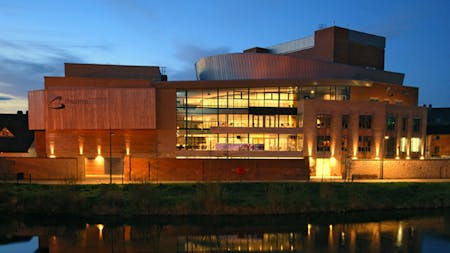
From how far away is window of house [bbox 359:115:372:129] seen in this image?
147 ft

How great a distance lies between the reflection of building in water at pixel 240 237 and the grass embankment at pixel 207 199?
225 cm

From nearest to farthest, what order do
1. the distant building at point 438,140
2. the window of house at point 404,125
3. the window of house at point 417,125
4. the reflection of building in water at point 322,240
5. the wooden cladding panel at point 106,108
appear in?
the reflection of building in water at point 322,240 < the wooden cladding panel at point 106,108 < the window of house at point 404,125 < the window of house at point 417,125 < the distant building at point 438,140

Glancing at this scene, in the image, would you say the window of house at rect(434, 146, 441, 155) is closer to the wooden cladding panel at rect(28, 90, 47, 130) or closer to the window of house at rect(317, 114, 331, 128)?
the window of house at rect(317, 114, 331, 128)

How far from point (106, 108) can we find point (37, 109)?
10.7 m

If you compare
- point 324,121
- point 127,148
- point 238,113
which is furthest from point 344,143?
point 127,148

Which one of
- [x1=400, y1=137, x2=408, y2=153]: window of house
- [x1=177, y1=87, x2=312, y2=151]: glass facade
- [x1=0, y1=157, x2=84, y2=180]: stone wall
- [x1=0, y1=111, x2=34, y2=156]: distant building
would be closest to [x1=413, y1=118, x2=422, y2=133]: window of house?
[x1=400, y1=137, x2=408, y2=153]: window of house

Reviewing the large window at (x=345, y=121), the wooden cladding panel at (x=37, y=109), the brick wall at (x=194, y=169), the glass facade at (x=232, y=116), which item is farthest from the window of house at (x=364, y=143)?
the wooden cladding panel at (x=37, y=109)

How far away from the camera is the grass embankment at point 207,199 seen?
30453 mm

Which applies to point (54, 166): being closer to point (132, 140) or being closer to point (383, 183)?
point (132, 140)

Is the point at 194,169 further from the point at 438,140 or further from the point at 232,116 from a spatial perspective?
the point at 438,140

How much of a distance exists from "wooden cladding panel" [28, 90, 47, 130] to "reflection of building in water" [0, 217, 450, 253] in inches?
824

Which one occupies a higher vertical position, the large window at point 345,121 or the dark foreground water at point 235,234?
the large window at point 345,121

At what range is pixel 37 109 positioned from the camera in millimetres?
46125

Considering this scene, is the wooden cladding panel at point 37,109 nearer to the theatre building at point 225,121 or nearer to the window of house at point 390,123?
the theatre building at point 225,121
